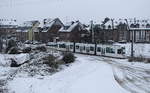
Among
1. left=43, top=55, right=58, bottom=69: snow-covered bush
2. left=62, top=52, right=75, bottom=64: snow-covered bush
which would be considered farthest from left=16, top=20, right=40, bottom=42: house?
left=43, top=55, right=58, bottom=69: snow-covered bush

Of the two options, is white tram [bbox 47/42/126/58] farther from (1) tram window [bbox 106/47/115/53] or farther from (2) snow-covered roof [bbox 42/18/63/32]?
(2) snow-covered roof [bbox 42/18/63/32]

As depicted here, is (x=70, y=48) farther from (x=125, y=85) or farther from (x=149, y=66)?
(x=125, y=85)

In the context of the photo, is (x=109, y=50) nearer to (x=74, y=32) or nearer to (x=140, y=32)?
(x=74, y=32)

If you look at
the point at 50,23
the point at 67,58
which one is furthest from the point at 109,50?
the point at 50,23

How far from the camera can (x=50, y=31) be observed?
9038cm

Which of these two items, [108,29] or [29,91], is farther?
[108,29]

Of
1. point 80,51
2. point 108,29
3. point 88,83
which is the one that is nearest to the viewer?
point 88,83

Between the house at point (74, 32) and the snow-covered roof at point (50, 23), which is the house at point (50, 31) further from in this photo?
the house at point (74, 32)

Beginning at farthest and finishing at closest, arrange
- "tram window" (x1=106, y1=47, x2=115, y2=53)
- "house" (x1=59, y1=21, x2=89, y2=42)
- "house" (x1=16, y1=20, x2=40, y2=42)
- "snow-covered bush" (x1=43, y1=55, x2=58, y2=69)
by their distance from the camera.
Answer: "house" (x1=16, y1=20, x2=40, y2=42) < "house" (x1=59, y1=21, x2=89, y2=42) < "tram window" (x1=106, y1=47, x2=115, y2=53) < "snow-covered bush" (x1=43, y1=55, x2=58, y2=69)

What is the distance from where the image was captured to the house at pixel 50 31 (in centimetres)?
8988

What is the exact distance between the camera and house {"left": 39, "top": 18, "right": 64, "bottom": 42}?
89.9m

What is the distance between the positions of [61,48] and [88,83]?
39776 millimetres

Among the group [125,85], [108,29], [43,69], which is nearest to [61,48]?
[108,29]

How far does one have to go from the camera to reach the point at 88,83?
21.4m
